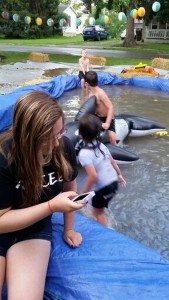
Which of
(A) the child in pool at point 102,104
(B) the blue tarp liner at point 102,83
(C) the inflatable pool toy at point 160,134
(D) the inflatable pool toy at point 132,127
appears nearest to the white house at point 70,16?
(B) the blue tarp liner at point 102,83

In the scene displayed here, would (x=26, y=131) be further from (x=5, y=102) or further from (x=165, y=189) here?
(x=5, y=102)

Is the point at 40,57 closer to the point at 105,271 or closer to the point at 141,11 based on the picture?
the point at 141,11

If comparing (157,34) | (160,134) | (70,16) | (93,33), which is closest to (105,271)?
(160,134)

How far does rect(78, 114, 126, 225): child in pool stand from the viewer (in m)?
3.51

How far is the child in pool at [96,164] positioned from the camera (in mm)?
3510

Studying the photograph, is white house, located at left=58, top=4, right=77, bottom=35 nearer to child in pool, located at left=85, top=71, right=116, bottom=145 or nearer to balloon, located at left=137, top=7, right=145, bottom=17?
balloon, located at left=137, top=7, right=145, bottom=17

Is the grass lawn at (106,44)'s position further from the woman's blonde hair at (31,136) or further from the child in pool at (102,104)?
the woman's blonde hair at (31,136)

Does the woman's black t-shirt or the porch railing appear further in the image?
the porch railing

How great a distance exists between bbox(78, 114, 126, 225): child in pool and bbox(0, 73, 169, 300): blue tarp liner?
0.73 metres

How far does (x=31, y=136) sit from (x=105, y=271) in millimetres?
1017

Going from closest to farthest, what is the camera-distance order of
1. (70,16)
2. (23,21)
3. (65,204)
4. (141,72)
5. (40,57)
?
(65,204) < (141,72) < (40,57) < (23,21) < (70,16)

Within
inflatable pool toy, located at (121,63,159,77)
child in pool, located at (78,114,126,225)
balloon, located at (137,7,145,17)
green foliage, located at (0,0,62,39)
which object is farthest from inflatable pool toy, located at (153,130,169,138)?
green foliage, located at (0,0,62,39)

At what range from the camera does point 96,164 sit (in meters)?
3.65

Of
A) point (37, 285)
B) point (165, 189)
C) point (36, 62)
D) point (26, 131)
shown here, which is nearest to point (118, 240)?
point (37, 285)
